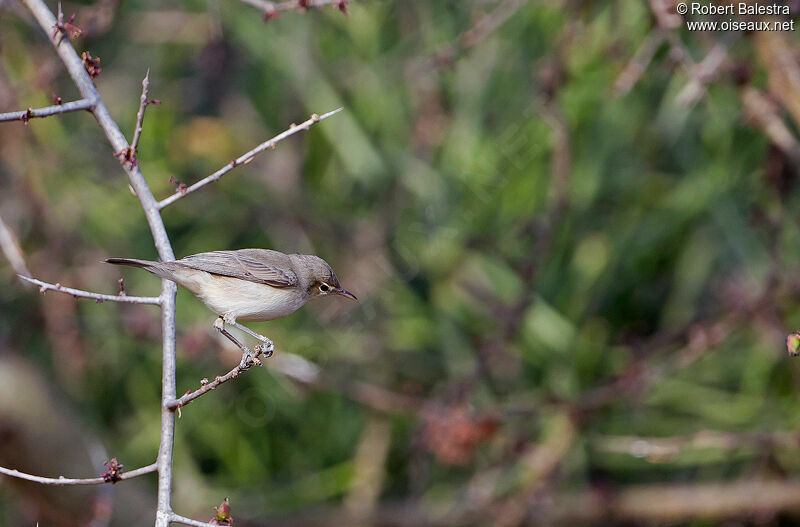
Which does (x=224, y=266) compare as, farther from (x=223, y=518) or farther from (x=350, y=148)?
(x=350, y=148)

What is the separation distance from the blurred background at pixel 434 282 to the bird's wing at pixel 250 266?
1.90m

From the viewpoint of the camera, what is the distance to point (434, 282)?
18.2 feet

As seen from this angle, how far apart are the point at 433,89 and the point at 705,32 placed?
1.79 m

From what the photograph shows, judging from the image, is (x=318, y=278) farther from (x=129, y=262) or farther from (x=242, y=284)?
(x=129, y=262)

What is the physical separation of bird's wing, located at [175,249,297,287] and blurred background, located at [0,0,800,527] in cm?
190

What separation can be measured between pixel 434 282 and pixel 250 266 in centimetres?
282

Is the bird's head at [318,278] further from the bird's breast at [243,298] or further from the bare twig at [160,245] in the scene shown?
the bare twig at [160,245]

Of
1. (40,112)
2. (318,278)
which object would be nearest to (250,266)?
(318,278)

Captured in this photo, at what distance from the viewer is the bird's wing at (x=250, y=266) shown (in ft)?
8.93

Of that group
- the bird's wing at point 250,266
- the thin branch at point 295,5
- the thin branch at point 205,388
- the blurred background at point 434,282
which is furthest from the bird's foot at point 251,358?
the blurred background at point 434,282

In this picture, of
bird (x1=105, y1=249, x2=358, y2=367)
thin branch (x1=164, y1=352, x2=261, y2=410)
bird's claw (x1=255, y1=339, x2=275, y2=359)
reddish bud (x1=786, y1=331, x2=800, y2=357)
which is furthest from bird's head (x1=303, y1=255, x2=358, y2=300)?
reddish bud (x1=786, y1=331, x2=800, y2=357)

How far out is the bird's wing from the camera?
2.72 meters

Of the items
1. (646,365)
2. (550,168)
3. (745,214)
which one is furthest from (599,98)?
(646,365)

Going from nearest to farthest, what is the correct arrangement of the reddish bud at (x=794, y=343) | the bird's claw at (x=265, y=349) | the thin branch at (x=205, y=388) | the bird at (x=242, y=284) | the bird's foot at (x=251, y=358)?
the thin branch at (x=205, y=388)
the reddish bud at (x=794, y=343)
the bird's foot at (x=251, y=358)
the bird's claw at (x=265, y=349)
the bird at (x=242, y=284)
